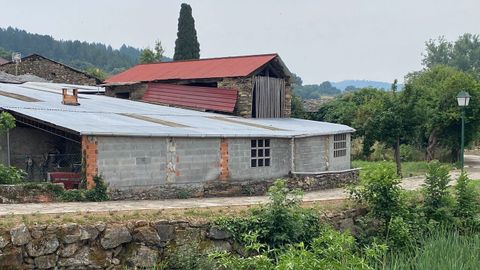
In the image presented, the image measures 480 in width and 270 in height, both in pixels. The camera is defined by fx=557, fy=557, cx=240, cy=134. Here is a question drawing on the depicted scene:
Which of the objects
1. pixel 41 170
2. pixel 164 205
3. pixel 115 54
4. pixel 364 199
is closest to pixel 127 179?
pixel 164 205

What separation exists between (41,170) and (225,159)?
584 cm

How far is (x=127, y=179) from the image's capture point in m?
15.8

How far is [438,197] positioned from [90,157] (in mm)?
9185

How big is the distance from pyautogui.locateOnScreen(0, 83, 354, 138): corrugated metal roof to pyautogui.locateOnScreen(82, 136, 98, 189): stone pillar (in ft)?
0.98

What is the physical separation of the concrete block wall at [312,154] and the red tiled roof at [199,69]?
5.36 meters

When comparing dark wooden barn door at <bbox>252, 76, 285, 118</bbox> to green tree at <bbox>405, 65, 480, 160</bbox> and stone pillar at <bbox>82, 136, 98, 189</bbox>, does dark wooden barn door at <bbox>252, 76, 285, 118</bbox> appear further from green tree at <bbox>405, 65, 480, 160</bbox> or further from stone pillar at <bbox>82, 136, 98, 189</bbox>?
stone pillar at <bbox>82, 136, 98, 189</bbox>

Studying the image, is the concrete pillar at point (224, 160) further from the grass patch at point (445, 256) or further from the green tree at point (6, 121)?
the grass patch at point (445, 256)

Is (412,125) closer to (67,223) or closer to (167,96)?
(167,96)

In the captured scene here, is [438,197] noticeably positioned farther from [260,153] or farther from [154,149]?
[154,149]

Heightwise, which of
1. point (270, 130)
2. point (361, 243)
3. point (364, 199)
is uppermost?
point (270, 130)

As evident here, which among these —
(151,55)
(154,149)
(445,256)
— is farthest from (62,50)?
(445,256)

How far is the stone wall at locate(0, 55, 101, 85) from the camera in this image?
41000mm

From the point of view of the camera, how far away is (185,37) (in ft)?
136

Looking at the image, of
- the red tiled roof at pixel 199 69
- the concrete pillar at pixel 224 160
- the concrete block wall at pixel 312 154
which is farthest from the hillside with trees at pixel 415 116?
the concrete pillar at pixel 224 160
